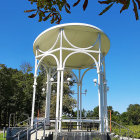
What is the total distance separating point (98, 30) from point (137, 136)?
943 centimetres

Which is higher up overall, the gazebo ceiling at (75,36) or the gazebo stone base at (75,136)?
the gazebo ceiling at (75,36)

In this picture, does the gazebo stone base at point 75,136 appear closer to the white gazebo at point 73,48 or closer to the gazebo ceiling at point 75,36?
the white gazebo at point 73,48

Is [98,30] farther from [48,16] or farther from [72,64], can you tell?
[48,16]

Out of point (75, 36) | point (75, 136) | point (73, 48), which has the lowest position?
point (75, 136)

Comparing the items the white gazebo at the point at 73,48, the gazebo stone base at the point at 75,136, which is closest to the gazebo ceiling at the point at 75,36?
the white gazebo at the point at 73,48

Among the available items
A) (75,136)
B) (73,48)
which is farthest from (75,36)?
(75,136)

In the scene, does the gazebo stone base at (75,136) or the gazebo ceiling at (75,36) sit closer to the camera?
the gazebo stone base at (75,136)

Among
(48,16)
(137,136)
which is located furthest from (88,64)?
(48,16)

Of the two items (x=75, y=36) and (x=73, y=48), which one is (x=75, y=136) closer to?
(x=73, y=48)

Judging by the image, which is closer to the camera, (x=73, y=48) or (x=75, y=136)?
(x=75, y=136)

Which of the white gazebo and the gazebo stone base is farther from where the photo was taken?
the white gazebo

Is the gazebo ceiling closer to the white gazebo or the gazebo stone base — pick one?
the white gazebo

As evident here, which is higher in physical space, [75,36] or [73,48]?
[75,36]

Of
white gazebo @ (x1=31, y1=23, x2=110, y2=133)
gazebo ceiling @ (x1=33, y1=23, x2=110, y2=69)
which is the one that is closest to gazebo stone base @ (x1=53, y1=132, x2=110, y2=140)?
white gazebo @ (x1=31, y1=23, x2=110, y2=133)
